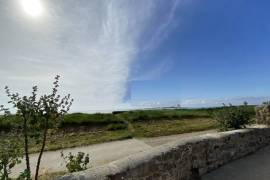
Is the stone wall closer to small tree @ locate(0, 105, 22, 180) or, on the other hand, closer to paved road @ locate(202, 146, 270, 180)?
paved road @ locate(202, 146, 270, 180)

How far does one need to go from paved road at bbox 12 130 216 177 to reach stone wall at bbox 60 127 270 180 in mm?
2366

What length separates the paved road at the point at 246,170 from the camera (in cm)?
775

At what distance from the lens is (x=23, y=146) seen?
6.98 metres

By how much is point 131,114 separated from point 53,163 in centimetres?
1410

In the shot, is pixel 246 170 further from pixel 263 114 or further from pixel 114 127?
pixel 114 127

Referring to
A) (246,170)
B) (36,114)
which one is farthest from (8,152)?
(246,170)

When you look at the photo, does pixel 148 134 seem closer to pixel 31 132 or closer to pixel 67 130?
pixel 67 130

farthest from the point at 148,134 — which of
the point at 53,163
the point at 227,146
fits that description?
the point at 227,146

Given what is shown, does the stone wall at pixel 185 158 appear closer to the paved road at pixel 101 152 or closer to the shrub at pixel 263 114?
the shrub at pixel 263 114

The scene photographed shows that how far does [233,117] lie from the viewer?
39.5ft

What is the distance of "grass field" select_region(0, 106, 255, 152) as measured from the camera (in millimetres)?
16622

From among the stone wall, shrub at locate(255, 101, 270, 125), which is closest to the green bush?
shrub at locate(255, 101, 270, 125)

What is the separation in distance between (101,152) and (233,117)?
5095 mm

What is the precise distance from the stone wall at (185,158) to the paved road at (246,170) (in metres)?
0.18
